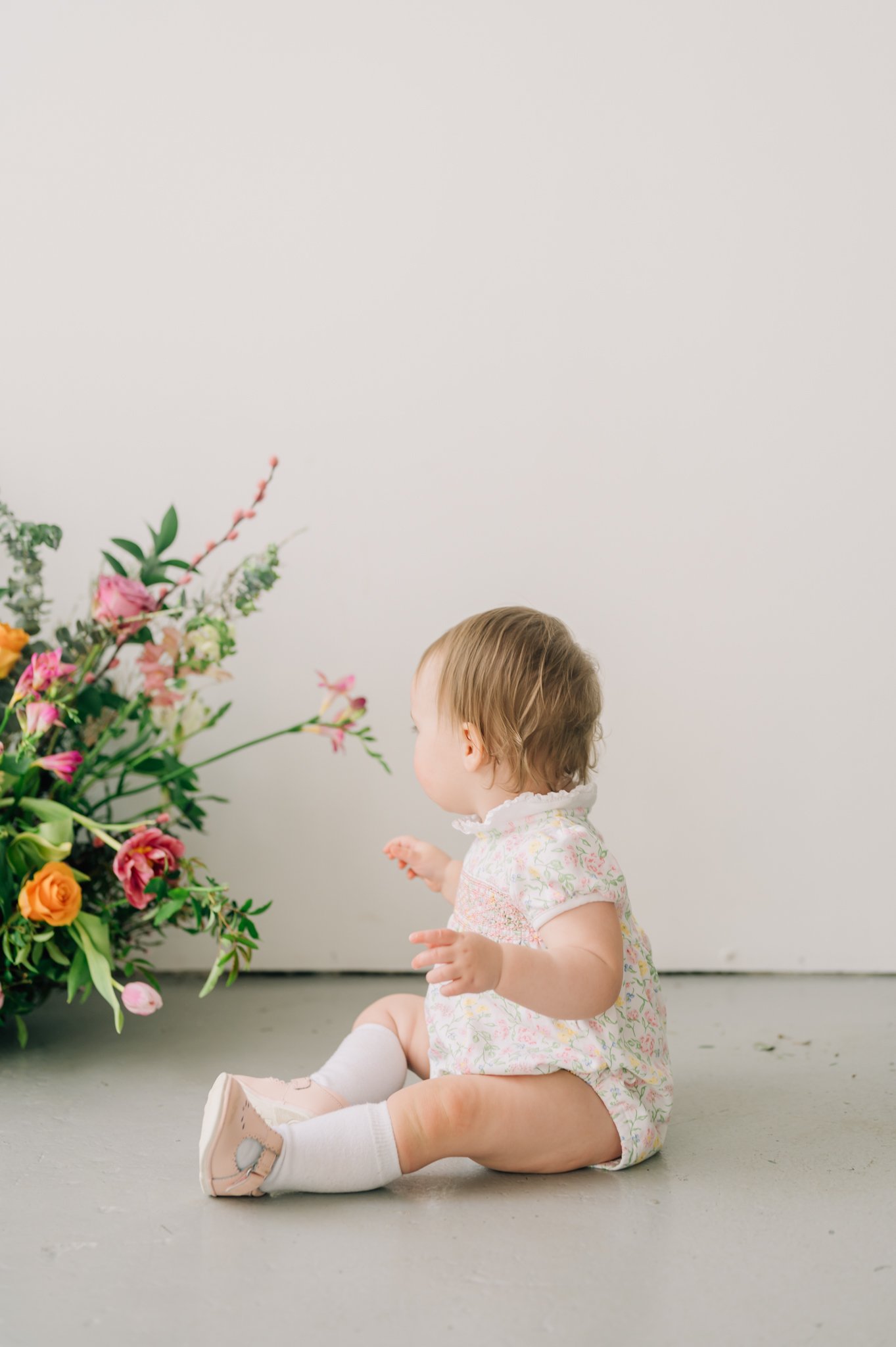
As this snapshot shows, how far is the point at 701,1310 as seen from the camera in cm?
71

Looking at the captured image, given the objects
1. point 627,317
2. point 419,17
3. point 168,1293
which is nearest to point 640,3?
point 419,17

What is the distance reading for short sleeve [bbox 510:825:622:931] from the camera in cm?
92

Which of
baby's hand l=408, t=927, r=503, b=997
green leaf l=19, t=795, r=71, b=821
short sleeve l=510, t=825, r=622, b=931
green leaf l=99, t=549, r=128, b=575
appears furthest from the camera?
green leaf l=99, t=549, r=128, b=575

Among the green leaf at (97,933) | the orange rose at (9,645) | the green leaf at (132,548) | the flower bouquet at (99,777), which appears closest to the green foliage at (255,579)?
the flower bouquet at (99,777)

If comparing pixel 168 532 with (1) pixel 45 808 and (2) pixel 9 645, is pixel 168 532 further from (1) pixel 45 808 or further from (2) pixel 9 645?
(1) pixel 45 808

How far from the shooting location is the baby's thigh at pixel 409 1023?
3.53ft

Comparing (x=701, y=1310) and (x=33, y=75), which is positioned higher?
(x=33, y=75)

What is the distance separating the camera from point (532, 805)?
0.98 metres

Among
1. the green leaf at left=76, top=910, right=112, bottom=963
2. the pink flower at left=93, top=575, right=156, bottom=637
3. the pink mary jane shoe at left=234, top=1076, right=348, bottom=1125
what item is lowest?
the pink mary jane shoe at left=234, top=1076, right=348, bottom=1125

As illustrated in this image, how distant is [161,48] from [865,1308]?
5.39 ft

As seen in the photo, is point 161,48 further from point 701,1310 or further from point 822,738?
point 701,1310

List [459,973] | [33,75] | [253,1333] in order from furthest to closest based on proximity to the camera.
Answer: [33,75] → [459,973] → [253,1333]

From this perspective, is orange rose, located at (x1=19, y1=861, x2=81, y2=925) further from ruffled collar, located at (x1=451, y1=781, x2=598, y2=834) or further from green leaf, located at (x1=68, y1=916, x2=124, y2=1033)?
ruffled collar, located at (x1=451, y1=781, x2=598, y2=834)

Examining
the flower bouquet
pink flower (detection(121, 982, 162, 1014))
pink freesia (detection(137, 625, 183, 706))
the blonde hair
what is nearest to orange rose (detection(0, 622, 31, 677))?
the flower bouquet
